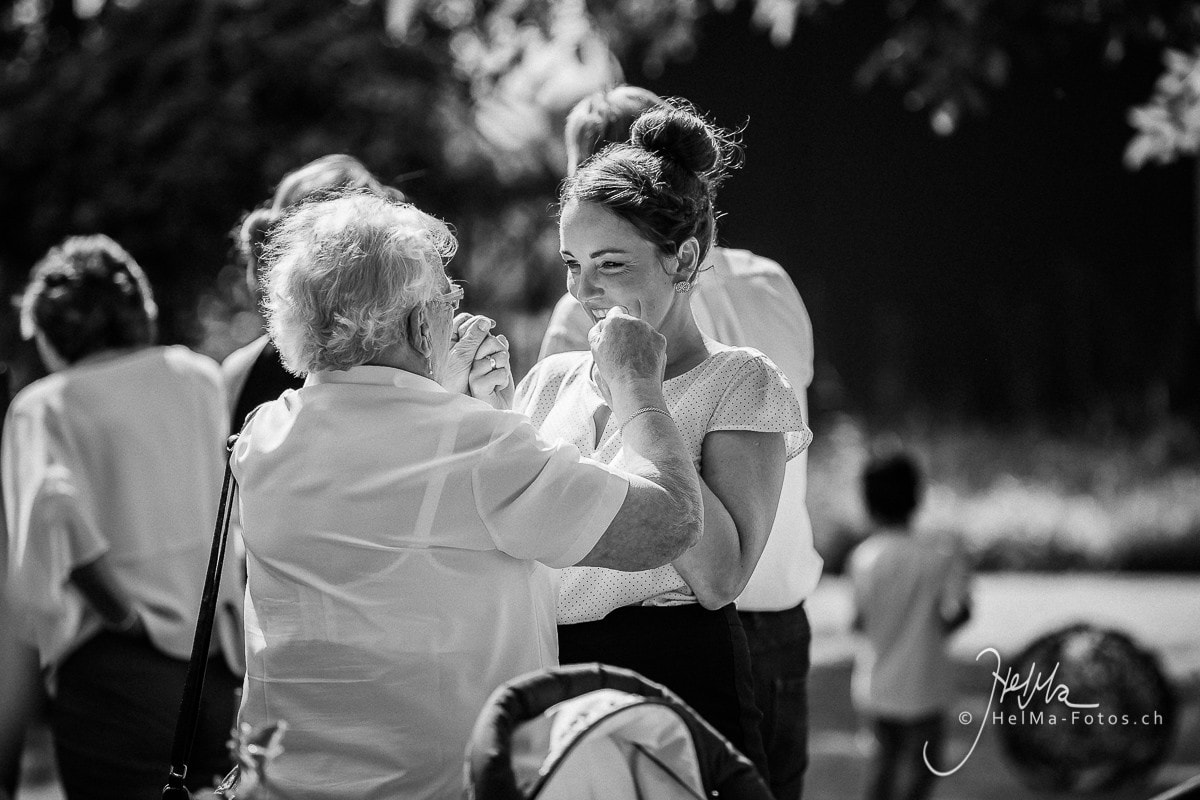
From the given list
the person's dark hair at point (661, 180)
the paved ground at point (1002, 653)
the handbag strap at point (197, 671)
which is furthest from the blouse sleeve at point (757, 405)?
the paved ground at point (1002, 653)

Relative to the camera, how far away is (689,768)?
6.47 ft

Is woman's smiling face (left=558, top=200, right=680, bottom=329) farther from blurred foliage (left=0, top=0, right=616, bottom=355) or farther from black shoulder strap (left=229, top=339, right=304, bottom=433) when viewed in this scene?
blurred foliage (left=0, top=0, right=616, bottom=355)

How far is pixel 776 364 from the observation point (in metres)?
2.99

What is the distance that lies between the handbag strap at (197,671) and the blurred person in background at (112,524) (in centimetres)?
117

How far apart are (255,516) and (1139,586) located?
7.83 meters

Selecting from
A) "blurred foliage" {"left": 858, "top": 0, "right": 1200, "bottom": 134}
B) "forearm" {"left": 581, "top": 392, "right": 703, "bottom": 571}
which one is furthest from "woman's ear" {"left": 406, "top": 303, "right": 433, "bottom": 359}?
"blurred foliage" {"left": 858, "top": 0, "right": 1200, "bottom": 134}

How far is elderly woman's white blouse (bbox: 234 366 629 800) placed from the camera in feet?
6.81

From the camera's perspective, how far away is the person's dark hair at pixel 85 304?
3727mm

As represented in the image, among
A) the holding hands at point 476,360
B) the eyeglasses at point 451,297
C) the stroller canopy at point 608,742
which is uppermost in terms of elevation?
the eyeglasses at point 451,297

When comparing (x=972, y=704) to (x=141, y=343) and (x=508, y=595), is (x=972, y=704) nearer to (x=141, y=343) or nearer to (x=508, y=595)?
(x=141, y=343)

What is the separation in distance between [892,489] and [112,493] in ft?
8.83

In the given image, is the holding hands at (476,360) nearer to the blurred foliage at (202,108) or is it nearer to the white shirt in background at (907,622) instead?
the white shirt in background at (907,622)

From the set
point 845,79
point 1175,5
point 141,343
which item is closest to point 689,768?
point 141,343

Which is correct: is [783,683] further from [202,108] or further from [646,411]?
[202,108]
